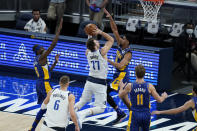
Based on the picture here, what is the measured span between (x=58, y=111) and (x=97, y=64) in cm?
241

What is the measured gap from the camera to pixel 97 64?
11438 millimetres

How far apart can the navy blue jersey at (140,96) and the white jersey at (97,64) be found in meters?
1.87

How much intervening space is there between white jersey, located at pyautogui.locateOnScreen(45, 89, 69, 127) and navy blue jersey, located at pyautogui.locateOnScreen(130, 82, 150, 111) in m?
1.27

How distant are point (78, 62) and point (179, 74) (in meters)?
3.97

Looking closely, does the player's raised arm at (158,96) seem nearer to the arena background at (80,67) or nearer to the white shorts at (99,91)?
the white shorts at (99,91)

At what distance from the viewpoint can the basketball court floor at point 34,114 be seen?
12391 millimetres

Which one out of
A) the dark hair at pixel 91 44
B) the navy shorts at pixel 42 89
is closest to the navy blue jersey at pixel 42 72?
the navy shorts at pixel 42 89

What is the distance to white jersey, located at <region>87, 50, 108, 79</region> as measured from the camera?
448 inches

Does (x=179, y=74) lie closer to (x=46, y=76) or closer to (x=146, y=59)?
(x=146, y=59)

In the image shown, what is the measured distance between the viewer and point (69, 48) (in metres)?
17.3

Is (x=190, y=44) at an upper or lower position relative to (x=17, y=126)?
upper

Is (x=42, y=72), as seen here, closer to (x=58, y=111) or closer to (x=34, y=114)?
(x=34, y=114)

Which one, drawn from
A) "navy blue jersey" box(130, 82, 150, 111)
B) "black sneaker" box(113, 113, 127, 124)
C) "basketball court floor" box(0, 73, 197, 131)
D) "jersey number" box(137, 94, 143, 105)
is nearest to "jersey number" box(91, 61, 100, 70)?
"basketball court floor" box(0, 73, 197, 131)

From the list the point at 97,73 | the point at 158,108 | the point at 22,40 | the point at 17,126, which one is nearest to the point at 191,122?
the point at 158,108
